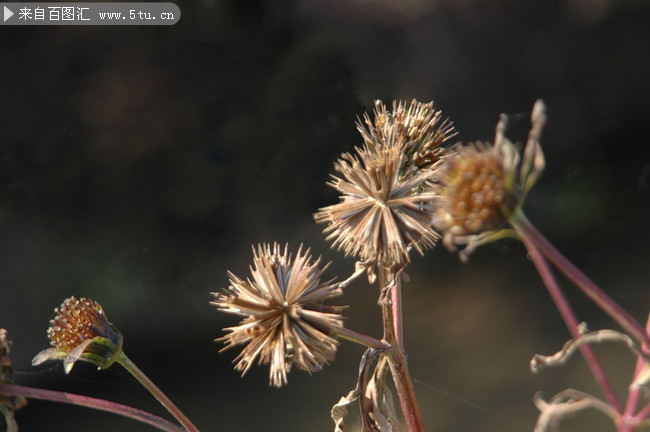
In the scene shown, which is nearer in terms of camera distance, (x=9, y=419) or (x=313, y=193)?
(x=9, y=419)

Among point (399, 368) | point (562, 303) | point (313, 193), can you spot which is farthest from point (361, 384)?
point (313, 193)

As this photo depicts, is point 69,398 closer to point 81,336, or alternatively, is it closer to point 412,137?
point 81,336

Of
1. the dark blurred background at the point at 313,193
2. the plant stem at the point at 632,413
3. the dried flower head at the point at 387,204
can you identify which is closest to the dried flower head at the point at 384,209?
the dried flower head at the point at 387,204

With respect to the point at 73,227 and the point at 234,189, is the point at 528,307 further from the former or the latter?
the point at 73,227

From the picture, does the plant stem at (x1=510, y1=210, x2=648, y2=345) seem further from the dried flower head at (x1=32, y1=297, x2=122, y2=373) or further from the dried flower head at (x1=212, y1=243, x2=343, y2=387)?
the dried flower head at (x1=32, y1=297, x2=122, y2=373)

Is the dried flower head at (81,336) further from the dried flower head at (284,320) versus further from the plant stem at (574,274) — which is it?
the plant stem at (574,274)

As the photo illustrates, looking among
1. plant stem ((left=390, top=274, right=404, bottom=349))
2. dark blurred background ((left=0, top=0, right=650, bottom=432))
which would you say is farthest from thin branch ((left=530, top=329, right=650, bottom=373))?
dark blurred background ((left=0, top=0, right=650, bottom=432))
